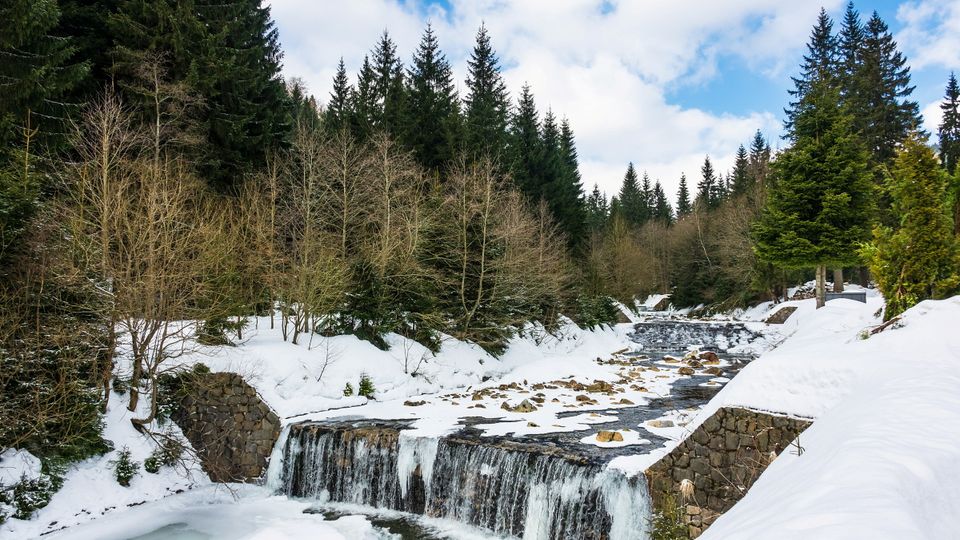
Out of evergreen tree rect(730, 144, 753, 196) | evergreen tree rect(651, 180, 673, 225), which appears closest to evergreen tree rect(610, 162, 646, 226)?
evergreen tree rect(651, 180, 673, 225)

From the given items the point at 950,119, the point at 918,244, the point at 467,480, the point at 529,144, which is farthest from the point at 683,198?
the point at 467,480

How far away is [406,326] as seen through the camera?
1814cm

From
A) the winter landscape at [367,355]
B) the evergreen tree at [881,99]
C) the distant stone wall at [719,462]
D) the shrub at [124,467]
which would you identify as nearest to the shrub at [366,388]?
the winter landscape at [367,355]

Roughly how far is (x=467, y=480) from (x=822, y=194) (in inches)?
813

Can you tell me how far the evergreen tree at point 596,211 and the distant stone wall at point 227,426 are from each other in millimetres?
54734

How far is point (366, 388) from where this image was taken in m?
15.0

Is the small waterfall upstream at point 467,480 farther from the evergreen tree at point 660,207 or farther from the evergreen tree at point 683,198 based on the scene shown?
the evergreen tree at point 683,198

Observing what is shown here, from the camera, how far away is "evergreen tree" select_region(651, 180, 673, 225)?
2988 inches

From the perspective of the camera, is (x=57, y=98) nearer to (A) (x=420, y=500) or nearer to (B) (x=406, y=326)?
(B) (x=406, y=326)

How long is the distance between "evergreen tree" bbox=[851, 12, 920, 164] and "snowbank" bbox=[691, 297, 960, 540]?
1343 inches

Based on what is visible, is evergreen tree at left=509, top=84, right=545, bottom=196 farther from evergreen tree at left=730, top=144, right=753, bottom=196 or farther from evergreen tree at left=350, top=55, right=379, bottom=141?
evergreen tree at left=730, top=144, right=753, bottom=196

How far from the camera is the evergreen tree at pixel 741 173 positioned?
49.6 m

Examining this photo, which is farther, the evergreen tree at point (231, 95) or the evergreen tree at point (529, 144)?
the evergreen tree at point (529, 144)

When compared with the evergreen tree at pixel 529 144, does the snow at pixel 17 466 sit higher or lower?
lower
